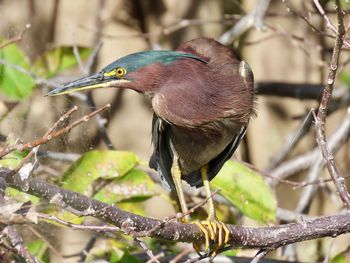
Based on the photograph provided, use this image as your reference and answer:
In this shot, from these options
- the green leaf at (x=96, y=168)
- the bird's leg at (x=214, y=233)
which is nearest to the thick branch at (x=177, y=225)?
the bird's leg at (x=214, y=233)

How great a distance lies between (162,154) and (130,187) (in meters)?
0.17

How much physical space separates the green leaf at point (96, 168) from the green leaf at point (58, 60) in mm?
724

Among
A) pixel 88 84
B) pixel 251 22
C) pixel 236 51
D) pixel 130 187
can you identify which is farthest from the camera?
pixel 236 51

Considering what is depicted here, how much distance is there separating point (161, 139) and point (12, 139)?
78cm

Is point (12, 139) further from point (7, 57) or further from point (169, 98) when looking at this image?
point (7, 57)

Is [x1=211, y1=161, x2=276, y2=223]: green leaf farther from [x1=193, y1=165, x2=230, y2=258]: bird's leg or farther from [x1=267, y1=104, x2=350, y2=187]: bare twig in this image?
[x1=267, y1=104, x2=350, y2=187]: bare twig

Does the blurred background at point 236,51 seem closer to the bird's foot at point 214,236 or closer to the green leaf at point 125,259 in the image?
the green leaf at point 125,259

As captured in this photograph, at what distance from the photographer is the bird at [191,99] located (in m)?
2.22

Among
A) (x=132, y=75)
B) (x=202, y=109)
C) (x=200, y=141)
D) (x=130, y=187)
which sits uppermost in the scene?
(x=132, y=75)

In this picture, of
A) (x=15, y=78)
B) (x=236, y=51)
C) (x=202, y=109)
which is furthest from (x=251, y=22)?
(x=202, y=109)

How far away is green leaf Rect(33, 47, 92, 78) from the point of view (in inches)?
130

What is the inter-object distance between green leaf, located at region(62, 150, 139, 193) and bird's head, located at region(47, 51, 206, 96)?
46 cm

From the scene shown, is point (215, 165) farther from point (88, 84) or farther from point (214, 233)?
point (88, 84)

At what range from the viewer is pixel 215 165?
Answer: 2.81 metres
